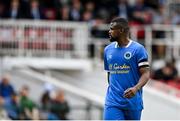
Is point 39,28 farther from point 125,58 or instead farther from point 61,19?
point 125,58

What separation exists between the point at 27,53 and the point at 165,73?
3574 mm

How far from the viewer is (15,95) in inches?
754

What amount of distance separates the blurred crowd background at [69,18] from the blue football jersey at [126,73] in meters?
7.59

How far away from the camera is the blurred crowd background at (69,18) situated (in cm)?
1867

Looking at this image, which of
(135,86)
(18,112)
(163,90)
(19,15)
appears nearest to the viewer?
(135,86)

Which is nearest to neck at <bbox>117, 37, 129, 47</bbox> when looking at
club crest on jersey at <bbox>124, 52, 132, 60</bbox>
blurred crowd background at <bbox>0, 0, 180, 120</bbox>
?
club crest on jersey at <bbox>124, 52, 132, 60</bbox>

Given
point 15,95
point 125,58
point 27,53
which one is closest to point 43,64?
point 27,53

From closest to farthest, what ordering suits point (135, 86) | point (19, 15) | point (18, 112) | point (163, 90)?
point (135, 86), point (18, 112), point (163, 90), point (19, 15)

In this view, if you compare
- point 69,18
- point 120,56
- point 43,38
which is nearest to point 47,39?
point 43,38

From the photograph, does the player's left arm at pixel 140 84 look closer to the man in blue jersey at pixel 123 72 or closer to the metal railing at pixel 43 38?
the man in blue jersey at pixel 123 72

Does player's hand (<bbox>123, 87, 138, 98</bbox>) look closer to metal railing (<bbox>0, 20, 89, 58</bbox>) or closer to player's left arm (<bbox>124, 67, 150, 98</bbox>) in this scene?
player's left arm (<bbox>124, 67, 150, 98</bbox>)

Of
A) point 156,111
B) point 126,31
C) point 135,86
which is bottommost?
point 156,111

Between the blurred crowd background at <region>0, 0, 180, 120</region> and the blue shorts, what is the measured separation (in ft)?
24.8

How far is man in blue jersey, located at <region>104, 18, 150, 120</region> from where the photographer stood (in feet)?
35.0
